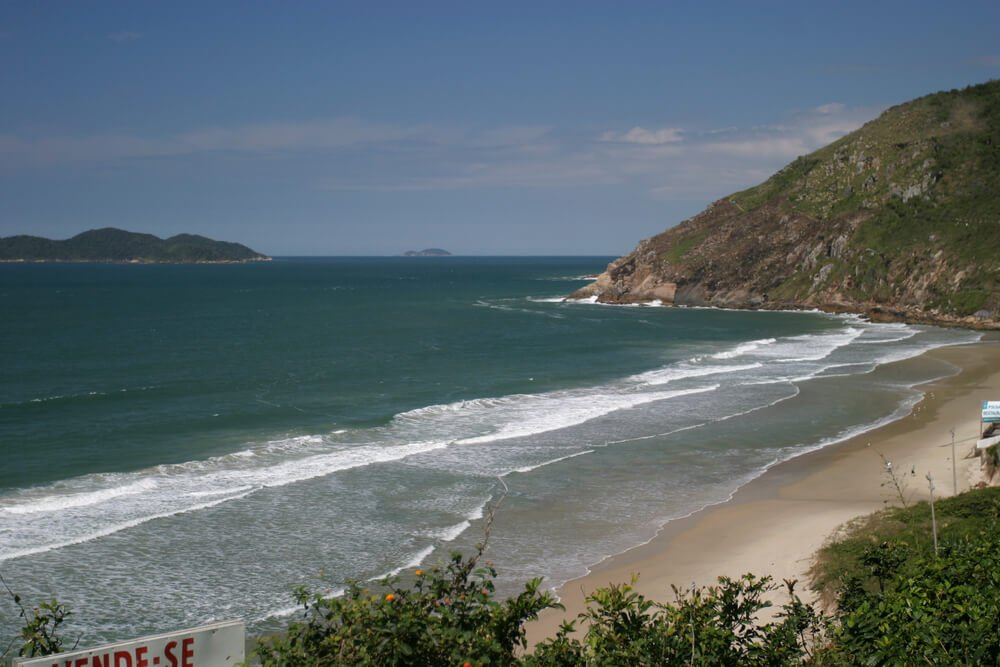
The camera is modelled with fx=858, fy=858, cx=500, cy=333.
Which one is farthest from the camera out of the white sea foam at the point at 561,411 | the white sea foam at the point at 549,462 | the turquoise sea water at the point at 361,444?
the white sea foam at the point at 561,411

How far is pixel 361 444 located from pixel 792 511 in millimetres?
14172

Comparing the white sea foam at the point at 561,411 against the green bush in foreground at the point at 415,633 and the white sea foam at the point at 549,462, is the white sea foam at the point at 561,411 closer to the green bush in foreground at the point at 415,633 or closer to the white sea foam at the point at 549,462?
the white sea foam at the point at 549,462

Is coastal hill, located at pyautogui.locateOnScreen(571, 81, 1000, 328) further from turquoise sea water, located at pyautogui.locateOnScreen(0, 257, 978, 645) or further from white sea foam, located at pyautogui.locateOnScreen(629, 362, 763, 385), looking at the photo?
white sea foam, located at pyautogui.locateOnScreen(629, 362, 763, 385)

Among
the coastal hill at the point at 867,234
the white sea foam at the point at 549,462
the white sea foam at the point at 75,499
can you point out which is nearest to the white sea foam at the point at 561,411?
the white sea foam at the point at 549,462

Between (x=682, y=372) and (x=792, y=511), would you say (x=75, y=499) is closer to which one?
(x=792, y=511)

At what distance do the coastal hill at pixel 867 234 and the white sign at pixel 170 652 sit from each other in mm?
76106

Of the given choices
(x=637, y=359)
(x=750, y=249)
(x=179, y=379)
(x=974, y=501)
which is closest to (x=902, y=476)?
(x=974, y=501)

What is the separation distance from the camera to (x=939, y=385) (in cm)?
4191

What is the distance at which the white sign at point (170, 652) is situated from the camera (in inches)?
183

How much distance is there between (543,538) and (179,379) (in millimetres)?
28379

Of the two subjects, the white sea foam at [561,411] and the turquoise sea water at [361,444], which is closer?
the turquoise sea water at [361,444]

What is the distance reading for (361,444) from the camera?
2928 centimetres

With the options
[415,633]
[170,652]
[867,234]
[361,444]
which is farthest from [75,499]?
[867,234]

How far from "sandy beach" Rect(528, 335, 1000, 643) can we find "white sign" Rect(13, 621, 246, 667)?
7.07 m
